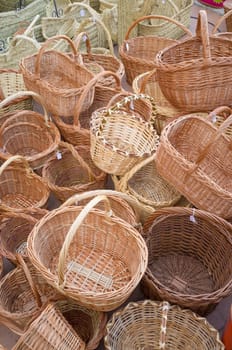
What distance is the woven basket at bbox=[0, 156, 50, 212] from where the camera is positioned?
2023 mm

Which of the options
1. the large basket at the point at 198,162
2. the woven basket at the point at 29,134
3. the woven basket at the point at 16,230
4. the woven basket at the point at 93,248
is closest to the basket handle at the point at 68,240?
the woven basket at the point at 93,248

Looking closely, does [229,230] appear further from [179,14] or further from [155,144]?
[179,14]

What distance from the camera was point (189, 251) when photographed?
1.85m

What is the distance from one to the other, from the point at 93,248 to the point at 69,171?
0.67 metres

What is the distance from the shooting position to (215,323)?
65.2 inches

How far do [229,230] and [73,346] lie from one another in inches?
30.3

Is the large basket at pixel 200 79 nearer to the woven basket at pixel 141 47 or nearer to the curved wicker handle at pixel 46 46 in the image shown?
the curved wicker handle at pixel 46 46

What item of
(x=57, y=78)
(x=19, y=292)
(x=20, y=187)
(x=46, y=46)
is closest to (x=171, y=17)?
(x=57, y=78)

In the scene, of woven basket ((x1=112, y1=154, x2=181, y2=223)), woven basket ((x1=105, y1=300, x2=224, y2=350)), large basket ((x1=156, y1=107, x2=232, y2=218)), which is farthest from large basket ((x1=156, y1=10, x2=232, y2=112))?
woven basket ((x1=105, y1=300, x2=224, y2=350))

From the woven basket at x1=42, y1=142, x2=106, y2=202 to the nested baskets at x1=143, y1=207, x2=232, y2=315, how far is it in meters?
0.44

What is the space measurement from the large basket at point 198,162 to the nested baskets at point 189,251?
0.10 metres

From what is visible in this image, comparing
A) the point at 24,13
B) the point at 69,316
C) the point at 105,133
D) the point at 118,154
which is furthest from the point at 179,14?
the point at 69,316

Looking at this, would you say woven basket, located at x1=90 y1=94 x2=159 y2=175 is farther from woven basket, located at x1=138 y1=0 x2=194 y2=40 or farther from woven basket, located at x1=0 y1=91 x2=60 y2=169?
woven basket, located at x1=138 y1=0 x2=194 y2=40

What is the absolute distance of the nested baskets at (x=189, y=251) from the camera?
1.64m
